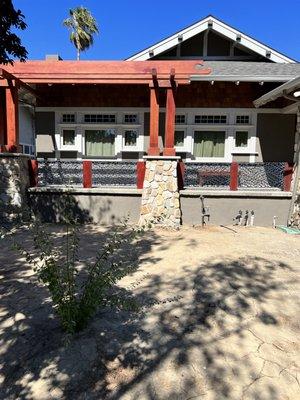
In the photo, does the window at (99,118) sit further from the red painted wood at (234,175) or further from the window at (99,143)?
the red painted wood at (234,175)

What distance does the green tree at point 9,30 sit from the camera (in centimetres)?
490

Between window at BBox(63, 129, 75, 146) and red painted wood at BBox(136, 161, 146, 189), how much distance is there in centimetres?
354

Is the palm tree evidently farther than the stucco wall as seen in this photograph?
Yes

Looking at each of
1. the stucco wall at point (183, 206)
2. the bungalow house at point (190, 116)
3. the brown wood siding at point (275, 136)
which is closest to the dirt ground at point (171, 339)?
the stucco wall at point (183, 206)

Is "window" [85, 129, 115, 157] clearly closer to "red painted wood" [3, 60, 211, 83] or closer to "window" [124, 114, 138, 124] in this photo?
"window" [124, 114, 138, 124]

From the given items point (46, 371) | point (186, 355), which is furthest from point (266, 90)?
point (46, 371)

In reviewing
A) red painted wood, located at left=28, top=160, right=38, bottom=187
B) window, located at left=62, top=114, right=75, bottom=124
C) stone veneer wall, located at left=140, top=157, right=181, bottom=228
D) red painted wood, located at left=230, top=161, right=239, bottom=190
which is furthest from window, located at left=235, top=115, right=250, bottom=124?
red painted wood, located at left=28, top=160, right=38, bottom=187

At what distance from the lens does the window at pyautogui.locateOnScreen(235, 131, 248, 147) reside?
1124 cm

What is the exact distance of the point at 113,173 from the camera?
9477 mm

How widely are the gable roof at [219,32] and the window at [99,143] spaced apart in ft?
8.92

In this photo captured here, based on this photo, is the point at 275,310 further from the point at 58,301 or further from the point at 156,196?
the point at 156,196

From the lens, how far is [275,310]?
438cm

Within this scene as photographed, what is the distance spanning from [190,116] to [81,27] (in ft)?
78.7

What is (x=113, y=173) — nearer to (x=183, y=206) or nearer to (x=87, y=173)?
(x=87, y=173)
